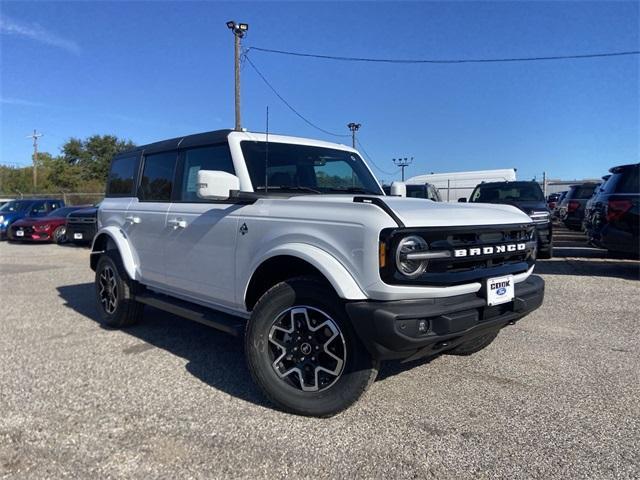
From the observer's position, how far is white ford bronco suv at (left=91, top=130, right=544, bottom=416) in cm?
275

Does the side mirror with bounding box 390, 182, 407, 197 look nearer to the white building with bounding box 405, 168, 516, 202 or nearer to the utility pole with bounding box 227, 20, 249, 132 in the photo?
the utility pole with bounding box 227, 20, 249, 132

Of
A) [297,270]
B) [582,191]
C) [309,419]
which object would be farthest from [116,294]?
[582,191]

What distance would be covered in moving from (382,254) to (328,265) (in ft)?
1.21

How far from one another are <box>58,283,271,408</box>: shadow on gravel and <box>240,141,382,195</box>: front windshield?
149 cm

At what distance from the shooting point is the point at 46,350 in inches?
179

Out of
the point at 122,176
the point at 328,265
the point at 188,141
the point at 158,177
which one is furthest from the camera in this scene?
the point at 122,176

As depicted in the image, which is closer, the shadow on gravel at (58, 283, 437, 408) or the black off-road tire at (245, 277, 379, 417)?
the black off-road tire at (245, 277, 379, 417)

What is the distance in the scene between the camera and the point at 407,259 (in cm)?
274

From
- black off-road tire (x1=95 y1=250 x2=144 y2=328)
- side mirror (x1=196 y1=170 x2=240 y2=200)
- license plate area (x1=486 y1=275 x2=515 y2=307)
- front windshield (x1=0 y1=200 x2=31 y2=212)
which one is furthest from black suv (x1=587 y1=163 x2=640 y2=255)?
front windshield (x1=0 y1=200 x2=31 y2=212)

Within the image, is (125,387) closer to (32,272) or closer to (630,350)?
(630,350)

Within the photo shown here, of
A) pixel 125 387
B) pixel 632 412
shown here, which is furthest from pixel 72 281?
pixel 632 412

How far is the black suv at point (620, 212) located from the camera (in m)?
7.47

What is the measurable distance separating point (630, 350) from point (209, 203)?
3.97 meters

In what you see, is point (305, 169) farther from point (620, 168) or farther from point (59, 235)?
point (59, 235)
